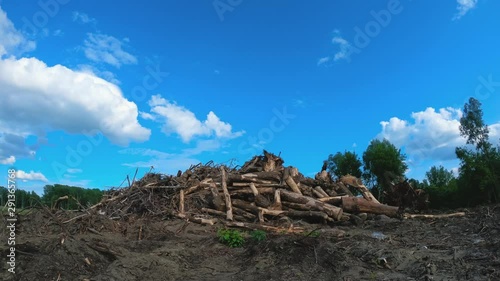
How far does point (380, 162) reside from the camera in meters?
41.3

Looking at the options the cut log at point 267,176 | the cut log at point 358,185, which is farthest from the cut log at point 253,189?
the cut log at point 358,185

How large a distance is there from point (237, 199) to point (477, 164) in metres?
21.2

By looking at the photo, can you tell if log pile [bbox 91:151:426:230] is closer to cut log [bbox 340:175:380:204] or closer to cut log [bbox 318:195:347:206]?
cut log [bbox 318:195:347:206]

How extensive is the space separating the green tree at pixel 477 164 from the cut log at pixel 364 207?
45.6 feet

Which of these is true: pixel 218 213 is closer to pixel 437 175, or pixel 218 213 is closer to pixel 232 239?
pixel 232 239

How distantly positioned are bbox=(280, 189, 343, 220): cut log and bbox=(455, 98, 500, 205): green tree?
53.8ft

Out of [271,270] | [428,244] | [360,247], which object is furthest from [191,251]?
[428,244]

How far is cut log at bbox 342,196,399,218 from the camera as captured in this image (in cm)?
1348

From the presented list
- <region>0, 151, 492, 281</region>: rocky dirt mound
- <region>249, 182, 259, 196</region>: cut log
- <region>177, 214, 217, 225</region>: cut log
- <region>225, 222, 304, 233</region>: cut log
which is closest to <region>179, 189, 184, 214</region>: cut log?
<region>0, 151, 492, 281</region>: rocky dirt mound

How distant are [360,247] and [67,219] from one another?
783 cm

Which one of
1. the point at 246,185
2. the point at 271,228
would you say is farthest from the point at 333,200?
the point at 271,228

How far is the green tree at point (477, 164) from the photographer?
2547 cm

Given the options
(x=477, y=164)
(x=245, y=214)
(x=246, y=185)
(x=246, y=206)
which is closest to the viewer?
(x=245, y=214)

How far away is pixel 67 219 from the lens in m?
10.3
